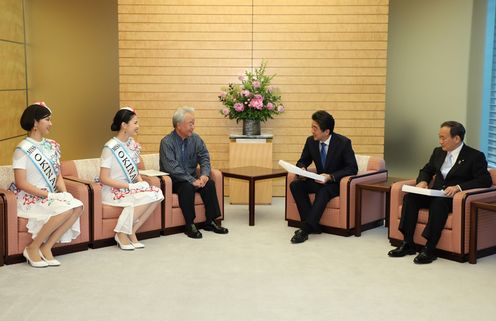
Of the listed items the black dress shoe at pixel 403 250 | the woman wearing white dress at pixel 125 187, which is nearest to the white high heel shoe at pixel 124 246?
the woman wearing white dress at pixel 125 187

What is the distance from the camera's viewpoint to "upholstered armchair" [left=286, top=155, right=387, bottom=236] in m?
6.79

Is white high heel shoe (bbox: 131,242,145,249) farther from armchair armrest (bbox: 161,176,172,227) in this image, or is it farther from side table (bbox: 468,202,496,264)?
side table (bbox: 468,202,496,264)

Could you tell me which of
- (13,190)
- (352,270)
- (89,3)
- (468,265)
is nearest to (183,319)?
(352,270)

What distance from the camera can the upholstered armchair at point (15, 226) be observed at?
559 cm

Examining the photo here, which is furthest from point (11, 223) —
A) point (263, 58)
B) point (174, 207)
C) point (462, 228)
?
point (263, 58)

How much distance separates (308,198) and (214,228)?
1034 millimetres

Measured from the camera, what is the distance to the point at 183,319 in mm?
4367

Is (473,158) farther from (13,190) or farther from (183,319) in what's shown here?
(13,190)

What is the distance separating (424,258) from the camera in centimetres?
581

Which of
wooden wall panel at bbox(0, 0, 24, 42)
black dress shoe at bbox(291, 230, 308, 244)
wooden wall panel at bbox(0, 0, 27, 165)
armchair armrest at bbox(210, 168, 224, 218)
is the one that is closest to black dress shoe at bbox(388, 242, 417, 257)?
black dress shoe at bbox(291, 230, 308, 244)

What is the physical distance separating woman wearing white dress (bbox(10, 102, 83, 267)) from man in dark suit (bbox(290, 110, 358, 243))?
2.30 meters

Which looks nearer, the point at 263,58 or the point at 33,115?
the point at 33,115

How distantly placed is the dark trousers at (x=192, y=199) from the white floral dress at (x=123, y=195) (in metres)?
0.40

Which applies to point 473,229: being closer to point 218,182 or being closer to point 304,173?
point 304,173
